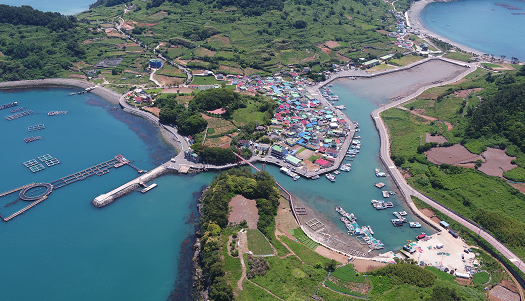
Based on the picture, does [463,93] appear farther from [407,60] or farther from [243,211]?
[243,211]

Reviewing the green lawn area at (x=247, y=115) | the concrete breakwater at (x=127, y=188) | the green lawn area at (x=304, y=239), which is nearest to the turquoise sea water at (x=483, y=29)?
the green lawn area at (x=247, y=115)

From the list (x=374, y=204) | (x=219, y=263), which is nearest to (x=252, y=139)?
(x=374, y=204)

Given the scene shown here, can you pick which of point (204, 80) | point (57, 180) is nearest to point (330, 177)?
point (57, 180)

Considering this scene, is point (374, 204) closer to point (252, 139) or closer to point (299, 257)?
point (299, 257)

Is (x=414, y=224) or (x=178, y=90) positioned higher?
(x=178, y=90)

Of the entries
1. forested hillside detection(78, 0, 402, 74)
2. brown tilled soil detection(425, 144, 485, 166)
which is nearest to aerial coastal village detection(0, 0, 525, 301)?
brown tilled soil detection(425, 144, 485, 166)

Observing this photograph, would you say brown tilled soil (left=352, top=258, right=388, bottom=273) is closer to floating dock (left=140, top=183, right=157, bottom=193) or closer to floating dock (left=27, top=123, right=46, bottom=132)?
floating dock (left=140, top=183, right=157, bottom=193)

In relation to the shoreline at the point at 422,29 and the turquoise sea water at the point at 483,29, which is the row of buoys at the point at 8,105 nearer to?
the shoreline at the point at 422,29
